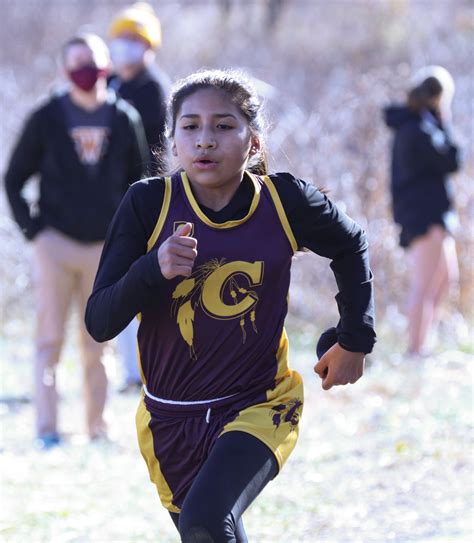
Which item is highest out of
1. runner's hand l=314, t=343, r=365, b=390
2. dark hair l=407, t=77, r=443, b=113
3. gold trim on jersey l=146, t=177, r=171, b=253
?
dark hair l=407, t=77, r=443, b=113

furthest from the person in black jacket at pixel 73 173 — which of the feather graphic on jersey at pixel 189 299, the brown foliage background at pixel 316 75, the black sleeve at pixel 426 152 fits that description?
the feather graphic on jersey at pixel 189 299

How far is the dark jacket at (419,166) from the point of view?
857cm

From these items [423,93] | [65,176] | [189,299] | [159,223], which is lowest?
[189,299]

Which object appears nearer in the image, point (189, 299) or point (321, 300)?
point (189, 299)

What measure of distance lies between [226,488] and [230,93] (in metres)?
1.20

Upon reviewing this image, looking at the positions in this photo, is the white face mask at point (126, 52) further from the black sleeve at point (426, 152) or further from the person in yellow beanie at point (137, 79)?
the black sleeve at point (426, 152)

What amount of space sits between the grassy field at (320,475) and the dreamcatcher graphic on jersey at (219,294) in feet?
5.64

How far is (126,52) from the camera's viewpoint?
736 centimetres

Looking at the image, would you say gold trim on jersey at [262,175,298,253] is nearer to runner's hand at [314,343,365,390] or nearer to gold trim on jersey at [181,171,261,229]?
gold trim on jersey at [181,171,261,229]

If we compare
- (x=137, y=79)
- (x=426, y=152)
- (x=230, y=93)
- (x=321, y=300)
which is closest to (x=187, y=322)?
(x=230, y=93)

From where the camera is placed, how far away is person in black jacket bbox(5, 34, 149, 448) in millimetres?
6359

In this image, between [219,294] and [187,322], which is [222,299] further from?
[187,322]

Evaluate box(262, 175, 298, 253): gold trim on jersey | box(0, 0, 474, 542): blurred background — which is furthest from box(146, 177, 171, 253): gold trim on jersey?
box(0, 0, 474, 542): blurred background

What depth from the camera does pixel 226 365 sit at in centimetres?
340
